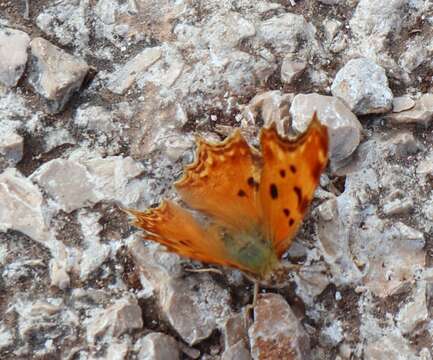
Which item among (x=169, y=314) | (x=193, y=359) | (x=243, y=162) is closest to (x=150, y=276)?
(x=169, y=314)

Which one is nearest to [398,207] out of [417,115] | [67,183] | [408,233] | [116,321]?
[408,233]

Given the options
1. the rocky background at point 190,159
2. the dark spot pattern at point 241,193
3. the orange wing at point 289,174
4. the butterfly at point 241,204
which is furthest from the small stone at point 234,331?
the dark spot pattern at point 241,193

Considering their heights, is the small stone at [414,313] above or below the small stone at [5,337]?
below

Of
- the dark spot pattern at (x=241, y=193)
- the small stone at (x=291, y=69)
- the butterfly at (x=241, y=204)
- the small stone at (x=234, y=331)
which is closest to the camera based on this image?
the butterfly at (x=241, y=204)

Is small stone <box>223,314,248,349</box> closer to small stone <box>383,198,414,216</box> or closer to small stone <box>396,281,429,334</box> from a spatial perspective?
small stone <box>396,281,429,334</box>

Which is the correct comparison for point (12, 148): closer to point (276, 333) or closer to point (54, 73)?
point (54, 73)

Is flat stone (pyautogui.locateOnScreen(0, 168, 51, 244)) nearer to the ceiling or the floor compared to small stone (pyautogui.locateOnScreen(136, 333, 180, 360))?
nearer to the ceiling

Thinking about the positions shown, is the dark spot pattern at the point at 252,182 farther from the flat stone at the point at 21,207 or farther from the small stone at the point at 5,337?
the small stone at the point at 5,337

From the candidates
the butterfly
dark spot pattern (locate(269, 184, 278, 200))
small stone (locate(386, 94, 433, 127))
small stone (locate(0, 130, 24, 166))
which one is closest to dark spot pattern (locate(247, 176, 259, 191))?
the butterfly
